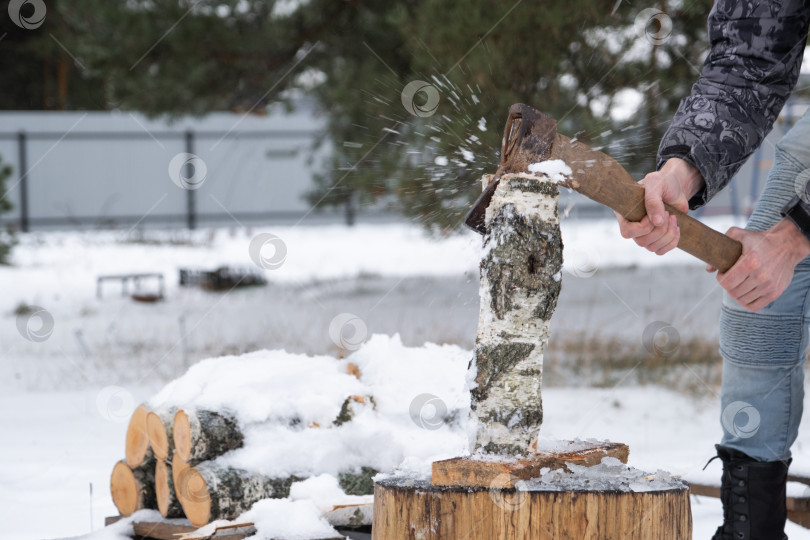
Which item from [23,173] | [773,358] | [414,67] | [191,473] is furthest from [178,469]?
[23,173]

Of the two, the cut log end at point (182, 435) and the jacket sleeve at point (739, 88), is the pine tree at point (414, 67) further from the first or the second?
the cut log end at point (182, 435)

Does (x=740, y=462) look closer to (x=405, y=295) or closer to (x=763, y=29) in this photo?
(x=763, y=29)

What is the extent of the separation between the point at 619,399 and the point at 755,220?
277 cm

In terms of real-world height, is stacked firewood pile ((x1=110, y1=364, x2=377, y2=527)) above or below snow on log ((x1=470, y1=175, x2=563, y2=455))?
below

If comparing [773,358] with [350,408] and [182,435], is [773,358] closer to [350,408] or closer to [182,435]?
[350,408]

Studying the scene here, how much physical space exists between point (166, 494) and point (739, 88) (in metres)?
2.13

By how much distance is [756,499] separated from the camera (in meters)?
2.21

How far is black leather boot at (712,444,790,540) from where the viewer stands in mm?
2205

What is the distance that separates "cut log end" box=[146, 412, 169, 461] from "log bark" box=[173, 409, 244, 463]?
0.17 feet

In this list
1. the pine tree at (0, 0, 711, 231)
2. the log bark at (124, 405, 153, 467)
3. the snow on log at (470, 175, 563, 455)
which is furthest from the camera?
the pine tree at (0, 0, 711, 231)

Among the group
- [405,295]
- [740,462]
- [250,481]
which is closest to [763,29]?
[740,462]

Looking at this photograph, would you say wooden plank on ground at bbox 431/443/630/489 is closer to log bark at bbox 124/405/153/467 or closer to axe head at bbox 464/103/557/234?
axe head at bbox 464/103/557/234

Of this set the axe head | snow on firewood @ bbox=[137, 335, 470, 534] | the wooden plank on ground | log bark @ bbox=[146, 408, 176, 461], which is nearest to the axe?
the axe head

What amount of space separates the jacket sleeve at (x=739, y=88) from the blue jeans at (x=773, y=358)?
131 millimetres
